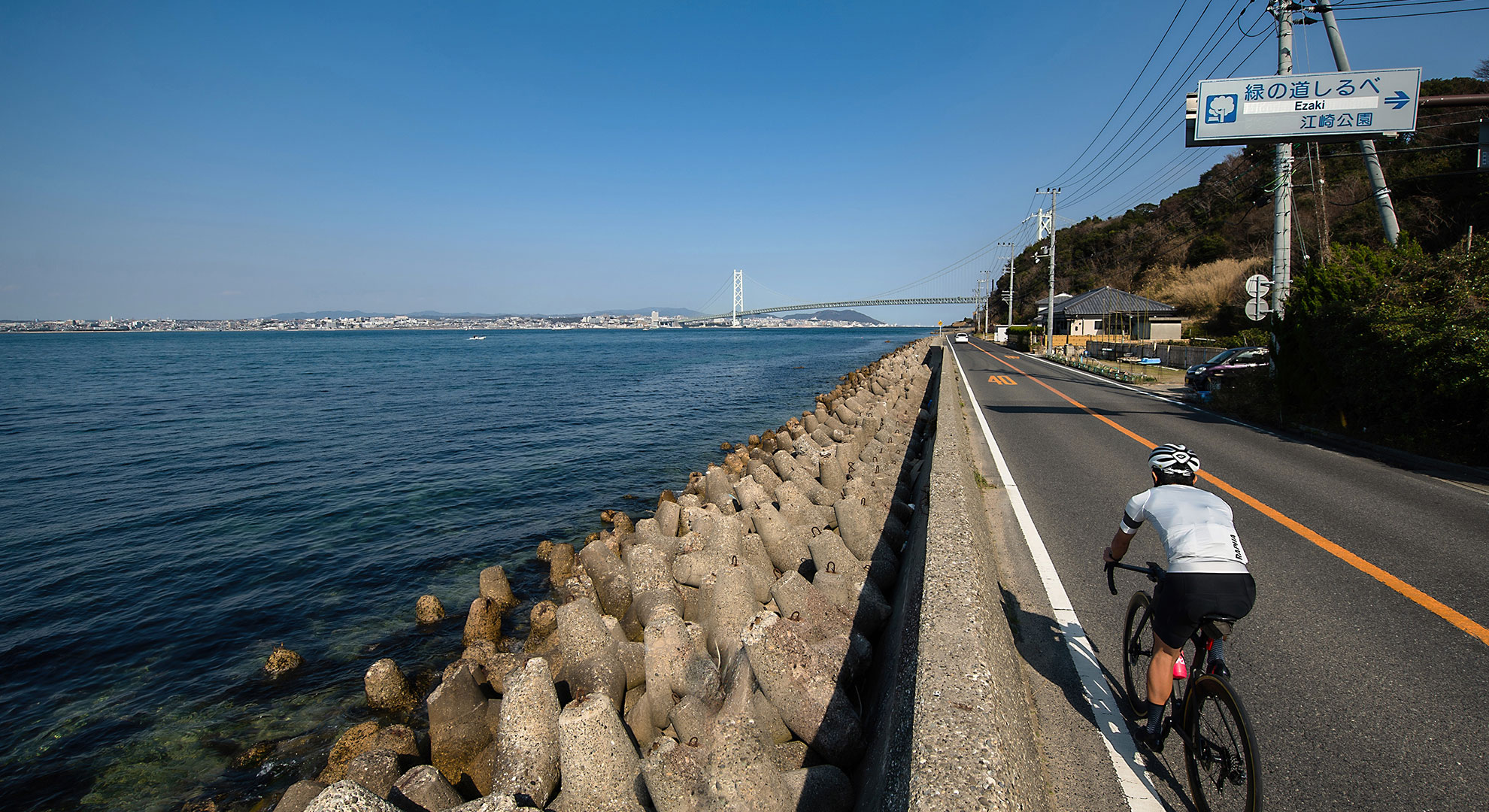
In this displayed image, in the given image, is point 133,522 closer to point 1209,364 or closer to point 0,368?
point 1209,364

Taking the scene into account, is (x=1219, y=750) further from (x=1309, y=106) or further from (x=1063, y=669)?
(x=1309, y=106)

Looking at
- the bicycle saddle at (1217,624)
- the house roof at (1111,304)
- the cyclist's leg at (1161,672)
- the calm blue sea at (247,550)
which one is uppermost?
the house roof at (1111,304)

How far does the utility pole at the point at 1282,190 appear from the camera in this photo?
1245cm

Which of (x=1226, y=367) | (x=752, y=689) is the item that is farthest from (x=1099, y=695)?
(x=1226, y=367)

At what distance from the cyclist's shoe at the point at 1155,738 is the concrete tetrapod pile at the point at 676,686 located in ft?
4.09

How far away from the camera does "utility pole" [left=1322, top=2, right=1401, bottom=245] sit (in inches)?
517

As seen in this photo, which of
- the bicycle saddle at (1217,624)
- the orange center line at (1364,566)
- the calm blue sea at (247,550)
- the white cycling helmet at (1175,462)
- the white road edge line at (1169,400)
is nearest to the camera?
the bicycle saddle at (1217,624)

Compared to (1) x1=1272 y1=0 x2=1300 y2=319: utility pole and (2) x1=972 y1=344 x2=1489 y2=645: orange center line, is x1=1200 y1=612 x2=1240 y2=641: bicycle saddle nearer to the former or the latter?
(2) x1=972 y1=344 x2=1489 y2=645: orange center line

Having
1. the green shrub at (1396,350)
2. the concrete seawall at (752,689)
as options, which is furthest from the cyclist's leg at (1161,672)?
the green shrub at (1396,350)

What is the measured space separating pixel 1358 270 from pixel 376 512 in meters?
17.1

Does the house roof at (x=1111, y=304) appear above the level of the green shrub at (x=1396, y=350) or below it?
above

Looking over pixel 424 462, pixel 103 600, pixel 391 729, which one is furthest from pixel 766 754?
pixel 424 462

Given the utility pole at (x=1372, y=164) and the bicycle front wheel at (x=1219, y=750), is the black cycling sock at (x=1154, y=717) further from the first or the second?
the utility pole at (x=1372, y=164)

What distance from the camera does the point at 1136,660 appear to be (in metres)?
3.31
